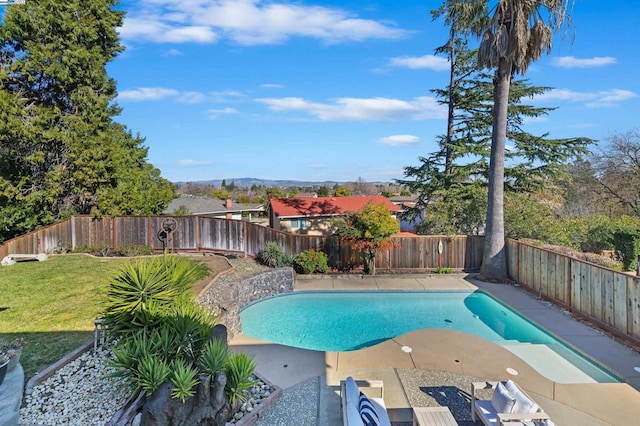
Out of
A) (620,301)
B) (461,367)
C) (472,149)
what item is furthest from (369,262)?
(472,149)

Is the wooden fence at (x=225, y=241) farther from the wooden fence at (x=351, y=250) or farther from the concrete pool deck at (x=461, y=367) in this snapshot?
the concrete pool deck at (x=461, y=367)

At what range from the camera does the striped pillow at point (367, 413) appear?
3783mm

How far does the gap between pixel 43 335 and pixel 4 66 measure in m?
14.0

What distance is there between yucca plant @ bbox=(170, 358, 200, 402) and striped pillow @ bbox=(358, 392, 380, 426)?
2.02 metres

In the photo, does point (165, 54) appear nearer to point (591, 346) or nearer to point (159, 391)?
point (159, 391)

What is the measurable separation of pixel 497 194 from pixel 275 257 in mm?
8552

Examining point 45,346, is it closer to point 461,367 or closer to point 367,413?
point 367,413

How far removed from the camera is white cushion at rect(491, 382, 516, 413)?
13.6ft

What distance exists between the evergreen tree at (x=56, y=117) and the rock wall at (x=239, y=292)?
9.26 m

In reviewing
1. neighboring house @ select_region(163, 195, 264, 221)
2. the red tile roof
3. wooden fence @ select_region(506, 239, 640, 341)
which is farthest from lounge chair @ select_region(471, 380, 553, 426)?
neighboring house @ select_region(163, 195, 264, 221)

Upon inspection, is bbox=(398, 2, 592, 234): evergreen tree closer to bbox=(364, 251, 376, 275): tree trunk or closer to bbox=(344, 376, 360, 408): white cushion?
bbox=(364, 251, 376, 275): tree trunk

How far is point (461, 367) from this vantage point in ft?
20.4

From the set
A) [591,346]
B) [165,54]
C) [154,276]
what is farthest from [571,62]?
[165,54]

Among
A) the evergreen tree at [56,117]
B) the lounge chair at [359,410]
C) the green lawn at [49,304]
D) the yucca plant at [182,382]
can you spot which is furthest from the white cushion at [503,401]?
the evergreen tree at [56,117]
